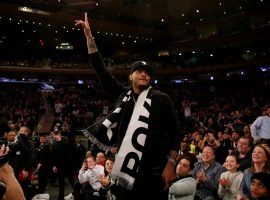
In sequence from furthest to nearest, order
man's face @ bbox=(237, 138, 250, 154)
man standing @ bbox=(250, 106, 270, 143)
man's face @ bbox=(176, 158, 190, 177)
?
man standing @ bbox=(250, 106, 270, 143), man's face @ bbox=(237, 138, 250, 154), man's face @ bbox=(176, 158, 190, 177)

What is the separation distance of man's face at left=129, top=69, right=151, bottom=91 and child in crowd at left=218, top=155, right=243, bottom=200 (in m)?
2.18

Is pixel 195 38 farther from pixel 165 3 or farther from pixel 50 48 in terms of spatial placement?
pixel 50 48

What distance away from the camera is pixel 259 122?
6.45 metres

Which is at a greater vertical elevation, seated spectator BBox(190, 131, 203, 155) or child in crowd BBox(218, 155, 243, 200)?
seated spectator BBox(190, 131, 203, 155)

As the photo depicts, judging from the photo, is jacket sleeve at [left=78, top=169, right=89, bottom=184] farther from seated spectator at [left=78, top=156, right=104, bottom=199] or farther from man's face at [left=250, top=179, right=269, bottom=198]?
man's face at [left=250, top=179, right=269, bottom=198]

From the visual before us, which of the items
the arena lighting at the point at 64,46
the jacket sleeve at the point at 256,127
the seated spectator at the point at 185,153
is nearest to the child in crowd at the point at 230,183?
the seated spectator at the point at 185,153

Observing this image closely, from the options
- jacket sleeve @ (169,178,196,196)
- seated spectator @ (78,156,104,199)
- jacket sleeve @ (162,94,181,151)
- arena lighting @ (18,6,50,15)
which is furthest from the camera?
arena lighting @ (18,6,50,15)

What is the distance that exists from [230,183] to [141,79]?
2395 millimetres

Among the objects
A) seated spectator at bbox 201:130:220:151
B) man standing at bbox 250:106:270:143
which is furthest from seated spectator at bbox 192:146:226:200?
seated spectator at bbox 201:130:220:151

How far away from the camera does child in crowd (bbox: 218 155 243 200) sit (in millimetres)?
4088

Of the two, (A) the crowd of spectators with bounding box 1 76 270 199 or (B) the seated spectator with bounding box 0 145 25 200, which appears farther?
(A) the crowd of spectators with bounding box 1 76 270 199

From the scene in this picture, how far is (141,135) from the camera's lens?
2.12 meters

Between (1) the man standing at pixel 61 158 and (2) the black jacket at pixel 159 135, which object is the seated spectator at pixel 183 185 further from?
(1) the man standing at pixel 61 158

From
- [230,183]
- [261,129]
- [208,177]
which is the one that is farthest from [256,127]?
[230,183]
